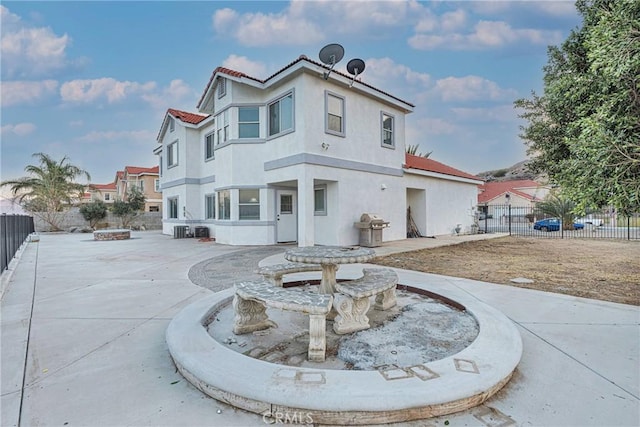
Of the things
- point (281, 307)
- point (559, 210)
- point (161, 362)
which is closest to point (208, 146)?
point (161, 362)

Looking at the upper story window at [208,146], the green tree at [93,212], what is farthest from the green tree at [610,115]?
the green tree at [93,212]

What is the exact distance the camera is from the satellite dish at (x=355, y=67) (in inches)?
A: 439

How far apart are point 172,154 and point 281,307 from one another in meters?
19.5

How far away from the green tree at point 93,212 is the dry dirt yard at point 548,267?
23554 mm

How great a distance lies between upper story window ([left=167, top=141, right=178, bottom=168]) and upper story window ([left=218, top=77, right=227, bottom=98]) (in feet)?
22.2

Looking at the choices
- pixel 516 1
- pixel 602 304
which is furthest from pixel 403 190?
pixel 602 304

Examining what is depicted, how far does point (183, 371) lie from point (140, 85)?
2239cm

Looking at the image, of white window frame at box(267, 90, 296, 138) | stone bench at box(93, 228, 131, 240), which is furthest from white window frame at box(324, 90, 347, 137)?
stone bench at box(93, 228, 131, 240)

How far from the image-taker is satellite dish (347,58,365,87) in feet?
36.6

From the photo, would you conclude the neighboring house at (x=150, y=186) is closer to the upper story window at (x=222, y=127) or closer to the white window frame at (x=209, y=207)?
the white window frame at (x=209, y=207)

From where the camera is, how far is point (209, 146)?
666 inches

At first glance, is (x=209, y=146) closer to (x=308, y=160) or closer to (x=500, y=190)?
(x=308, y=160)

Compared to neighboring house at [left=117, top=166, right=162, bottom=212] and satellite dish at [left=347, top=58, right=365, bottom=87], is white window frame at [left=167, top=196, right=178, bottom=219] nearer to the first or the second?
satellite dish at [left=347, top=58, right=365, bottom=87]

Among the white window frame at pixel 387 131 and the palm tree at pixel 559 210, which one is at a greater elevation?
the white window frame at pixel 387 131
